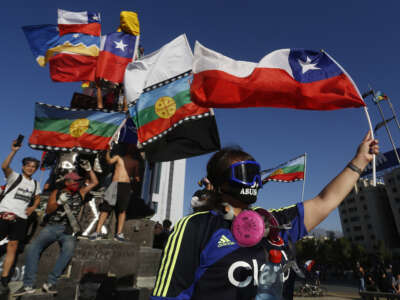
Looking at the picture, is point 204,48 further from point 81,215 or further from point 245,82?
point 81,215

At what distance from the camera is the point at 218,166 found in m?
1.76

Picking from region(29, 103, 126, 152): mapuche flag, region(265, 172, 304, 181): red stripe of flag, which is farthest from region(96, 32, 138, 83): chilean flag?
region(265, 172, 304, 181): red stripe of flag

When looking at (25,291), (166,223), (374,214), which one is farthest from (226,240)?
(374,214)

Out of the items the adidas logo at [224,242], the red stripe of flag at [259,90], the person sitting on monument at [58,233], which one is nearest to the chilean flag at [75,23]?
the person sitting on monument at [58,233]

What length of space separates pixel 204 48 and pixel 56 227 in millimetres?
4320

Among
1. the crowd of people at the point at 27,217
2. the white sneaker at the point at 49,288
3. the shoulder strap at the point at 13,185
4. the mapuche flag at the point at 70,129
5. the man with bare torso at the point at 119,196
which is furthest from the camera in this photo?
the mapuche flag at the point at 70,129

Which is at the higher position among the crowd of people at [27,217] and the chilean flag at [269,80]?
the chilean flag at [269,80]

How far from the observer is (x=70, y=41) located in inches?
363

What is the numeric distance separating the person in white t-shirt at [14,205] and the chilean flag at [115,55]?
14.4 feet

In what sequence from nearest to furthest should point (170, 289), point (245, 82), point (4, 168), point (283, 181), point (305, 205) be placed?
point (170, 289)
point (305, 205)
point (245, 82)
point (4, 168)
point (283, 181)

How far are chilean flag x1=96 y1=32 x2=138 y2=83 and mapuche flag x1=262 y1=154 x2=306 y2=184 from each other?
6.54 metres

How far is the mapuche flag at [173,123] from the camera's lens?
6.58 metres

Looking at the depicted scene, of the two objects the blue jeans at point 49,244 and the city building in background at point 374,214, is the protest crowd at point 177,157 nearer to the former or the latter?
the blue jeans at point 49,244

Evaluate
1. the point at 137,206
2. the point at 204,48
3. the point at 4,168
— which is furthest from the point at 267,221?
the point at 137,206
